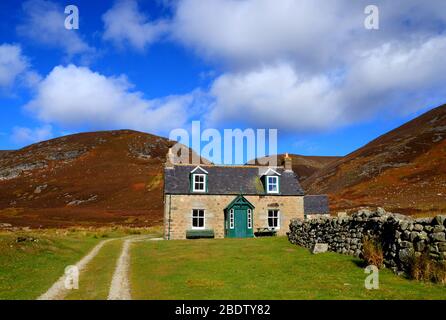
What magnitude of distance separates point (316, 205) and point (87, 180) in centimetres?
8067

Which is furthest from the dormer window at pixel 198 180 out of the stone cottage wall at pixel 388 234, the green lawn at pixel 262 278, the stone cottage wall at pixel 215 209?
the green lawn at pixel 262 278

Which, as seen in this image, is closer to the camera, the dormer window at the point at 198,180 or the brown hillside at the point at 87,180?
the dormer window at the point at 198,180

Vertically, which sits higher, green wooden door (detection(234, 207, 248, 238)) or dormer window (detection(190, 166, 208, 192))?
dormer window (detection(190, 166, 208, 192))

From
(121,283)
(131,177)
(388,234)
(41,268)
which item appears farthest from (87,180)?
(388,234)

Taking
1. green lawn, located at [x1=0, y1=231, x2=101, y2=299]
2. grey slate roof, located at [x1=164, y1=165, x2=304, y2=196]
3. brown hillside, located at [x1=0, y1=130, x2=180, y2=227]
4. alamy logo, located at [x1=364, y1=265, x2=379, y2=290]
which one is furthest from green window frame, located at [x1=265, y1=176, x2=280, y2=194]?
brown hillside, located at [x1=0, y1=130, x2=180, y2=227]

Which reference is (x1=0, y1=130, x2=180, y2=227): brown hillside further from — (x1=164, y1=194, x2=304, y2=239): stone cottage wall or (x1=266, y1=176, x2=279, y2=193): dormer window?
(x1=266, y1=176, x2=279, y2=193): dormer window

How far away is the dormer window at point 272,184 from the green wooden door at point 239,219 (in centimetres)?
297

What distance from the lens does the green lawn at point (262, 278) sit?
11883 millimetres

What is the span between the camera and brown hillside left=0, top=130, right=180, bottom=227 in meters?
80.5

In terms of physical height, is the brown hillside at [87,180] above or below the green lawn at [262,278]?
above

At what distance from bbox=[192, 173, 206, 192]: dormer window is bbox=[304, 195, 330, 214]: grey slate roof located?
1978 cm

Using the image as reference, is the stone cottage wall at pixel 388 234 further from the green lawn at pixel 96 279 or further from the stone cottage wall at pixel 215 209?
the stone cottage wall at pixel 215 209
